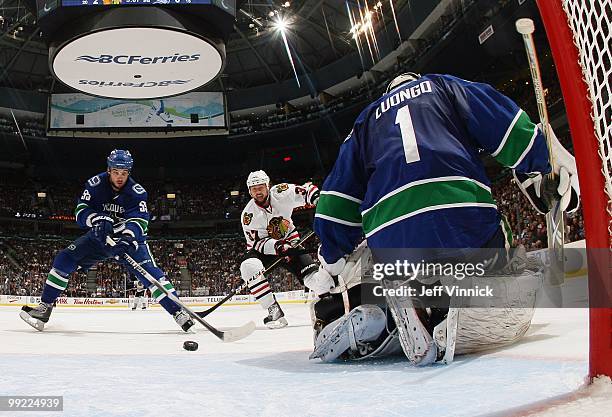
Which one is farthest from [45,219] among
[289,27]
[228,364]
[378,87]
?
[228,364]

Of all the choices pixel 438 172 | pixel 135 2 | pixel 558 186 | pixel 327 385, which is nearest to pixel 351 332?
pixel 327 385

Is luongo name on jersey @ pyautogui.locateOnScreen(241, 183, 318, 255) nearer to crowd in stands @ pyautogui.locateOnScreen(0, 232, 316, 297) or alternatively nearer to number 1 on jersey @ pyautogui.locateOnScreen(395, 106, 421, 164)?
number 1 on jersey @ pyautogui.locateOnScreen(395, 106, 421, 164)

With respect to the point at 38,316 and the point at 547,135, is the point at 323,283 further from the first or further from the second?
the point at 38,316

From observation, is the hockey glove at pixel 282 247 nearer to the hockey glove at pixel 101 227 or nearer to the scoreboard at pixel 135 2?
the hockey glove at pixel 101 227

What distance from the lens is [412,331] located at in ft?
4.88

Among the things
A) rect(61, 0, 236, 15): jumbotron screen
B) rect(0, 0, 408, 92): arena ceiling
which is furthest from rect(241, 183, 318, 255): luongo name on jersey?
rect(0, 0, 408, 92): arena ceiling

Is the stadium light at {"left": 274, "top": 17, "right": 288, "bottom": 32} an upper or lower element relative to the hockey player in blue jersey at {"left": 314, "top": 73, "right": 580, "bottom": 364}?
upper

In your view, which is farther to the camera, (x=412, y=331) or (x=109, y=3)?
(x=109, y=3)

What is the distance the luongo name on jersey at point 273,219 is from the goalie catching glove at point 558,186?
3246 mm

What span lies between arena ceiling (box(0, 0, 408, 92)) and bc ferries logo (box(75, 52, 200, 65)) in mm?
5310

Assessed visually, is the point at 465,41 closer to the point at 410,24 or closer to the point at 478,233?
the point at 410,24

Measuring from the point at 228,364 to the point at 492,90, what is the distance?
1.30 metres

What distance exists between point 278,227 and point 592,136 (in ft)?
13.5

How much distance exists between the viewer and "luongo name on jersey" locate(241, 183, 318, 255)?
4887 mm
